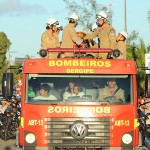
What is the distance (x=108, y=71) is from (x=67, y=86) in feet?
2.79

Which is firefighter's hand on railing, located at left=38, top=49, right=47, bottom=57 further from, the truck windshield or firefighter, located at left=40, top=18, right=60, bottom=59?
firefighter, located at left=40, top=18, right=60, bottom=59

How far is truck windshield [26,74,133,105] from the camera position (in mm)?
11664

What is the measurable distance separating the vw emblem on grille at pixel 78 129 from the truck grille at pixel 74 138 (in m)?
0.04

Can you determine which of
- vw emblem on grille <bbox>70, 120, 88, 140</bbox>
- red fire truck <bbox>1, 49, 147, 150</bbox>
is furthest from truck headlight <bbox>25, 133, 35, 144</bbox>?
vw emblem on grille <bbox>70, 120, 88, 140</bbox>

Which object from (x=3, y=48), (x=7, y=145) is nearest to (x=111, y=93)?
(x=7, y=145)

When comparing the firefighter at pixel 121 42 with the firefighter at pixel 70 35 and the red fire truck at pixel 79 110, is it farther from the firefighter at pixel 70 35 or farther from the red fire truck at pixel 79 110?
the red fire truck at pixel 79 110

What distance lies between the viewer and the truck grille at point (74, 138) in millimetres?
11531

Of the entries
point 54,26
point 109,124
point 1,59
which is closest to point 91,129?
point 109,124

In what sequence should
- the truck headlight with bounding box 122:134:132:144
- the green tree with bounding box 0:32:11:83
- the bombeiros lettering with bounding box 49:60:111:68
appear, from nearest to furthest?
the truck headlight with bounding box 122:134:132:144
the bombeiros lettering with bounding box 49:60:111:68
the green tree with bounding box 0:32:11:83

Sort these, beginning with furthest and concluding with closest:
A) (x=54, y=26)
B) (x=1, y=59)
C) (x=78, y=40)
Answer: (x=1, y=59)
(x=54, y=26)
(x=78, y=40)

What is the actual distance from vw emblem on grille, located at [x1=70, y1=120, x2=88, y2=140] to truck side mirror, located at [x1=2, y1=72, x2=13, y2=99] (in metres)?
1.45

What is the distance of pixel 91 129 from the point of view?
1156 cm

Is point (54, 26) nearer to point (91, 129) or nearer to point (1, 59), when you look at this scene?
point (91, 129)

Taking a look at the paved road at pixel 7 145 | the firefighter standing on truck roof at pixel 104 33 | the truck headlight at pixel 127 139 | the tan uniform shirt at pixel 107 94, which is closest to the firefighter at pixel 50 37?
the firefighter standing on truck roof at pixel 104 33
